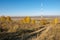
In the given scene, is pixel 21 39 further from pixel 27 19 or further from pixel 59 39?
pixel 27 19

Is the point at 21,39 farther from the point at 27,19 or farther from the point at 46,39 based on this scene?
the point at 27,19

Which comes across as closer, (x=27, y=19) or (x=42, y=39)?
(x=42, y=39)

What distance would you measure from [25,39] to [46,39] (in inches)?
154

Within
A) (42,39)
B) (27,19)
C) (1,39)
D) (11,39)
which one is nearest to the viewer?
(42,39)

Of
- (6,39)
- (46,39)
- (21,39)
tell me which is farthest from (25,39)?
(46,39)

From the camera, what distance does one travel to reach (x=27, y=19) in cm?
8275

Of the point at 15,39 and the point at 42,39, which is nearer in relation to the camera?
the point at 42,39

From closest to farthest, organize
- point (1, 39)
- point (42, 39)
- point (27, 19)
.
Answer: point (42, 39) < point (1, 39) < point (27, 19)

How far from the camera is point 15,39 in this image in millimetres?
18016

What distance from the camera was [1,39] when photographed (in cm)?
1691

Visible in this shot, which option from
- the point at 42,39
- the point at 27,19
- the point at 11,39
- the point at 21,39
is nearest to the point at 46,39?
the point at 42,39

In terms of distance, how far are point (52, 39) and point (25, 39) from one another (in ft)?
13.9

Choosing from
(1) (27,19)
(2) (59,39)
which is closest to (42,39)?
(2) (59,39)

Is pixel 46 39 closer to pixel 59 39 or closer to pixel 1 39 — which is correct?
pixel 59 39
